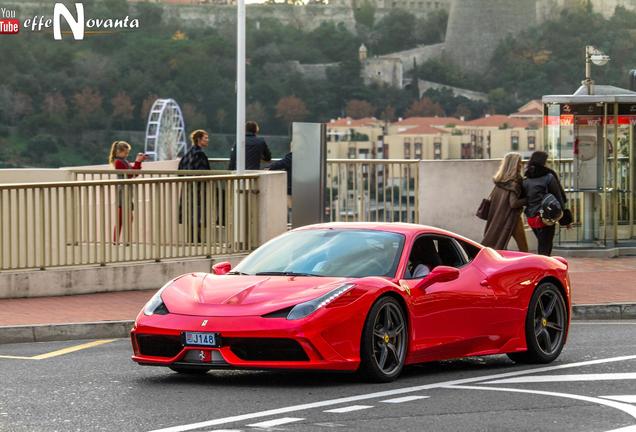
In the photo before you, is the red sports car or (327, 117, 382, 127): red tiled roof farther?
(327, 117, 382, 127): red tiled roof

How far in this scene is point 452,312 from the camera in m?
11.2

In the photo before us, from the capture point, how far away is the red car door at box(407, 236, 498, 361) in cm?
1088

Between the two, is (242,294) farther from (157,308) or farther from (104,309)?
(104,309)

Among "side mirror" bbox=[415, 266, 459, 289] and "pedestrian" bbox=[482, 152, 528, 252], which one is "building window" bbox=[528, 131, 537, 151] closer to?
"pedestrian" bbox=[482, 152, 528, 252]

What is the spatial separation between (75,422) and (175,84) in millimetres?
168556

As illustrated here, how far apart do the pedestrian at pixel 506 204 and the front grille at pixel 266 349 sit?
9.40m

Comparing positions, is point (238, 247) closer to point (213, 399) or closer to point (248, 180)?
point (248, 180)

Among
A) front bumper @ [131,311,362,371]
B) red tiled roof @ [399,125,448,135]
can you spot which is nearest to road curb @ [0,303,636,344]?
front bumper @ [131,311,362,371]

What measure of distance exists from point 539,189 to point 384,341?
9.12 m

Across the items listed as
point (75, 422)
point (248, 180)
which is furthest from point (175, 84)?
point (75, 422)

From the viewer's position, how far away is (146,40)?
189 meters

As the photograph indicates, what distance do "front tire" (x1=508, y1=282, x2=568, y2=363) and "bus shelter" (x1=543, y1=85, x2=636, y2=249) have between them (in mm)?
11326

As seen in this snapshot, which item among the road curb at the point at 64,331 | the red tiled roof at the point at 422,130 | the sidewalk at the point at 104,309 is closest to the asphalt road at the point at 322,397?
the road curb at the point at 64,331

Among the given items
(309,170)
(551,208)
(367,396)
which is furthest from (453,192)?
(367,396)
